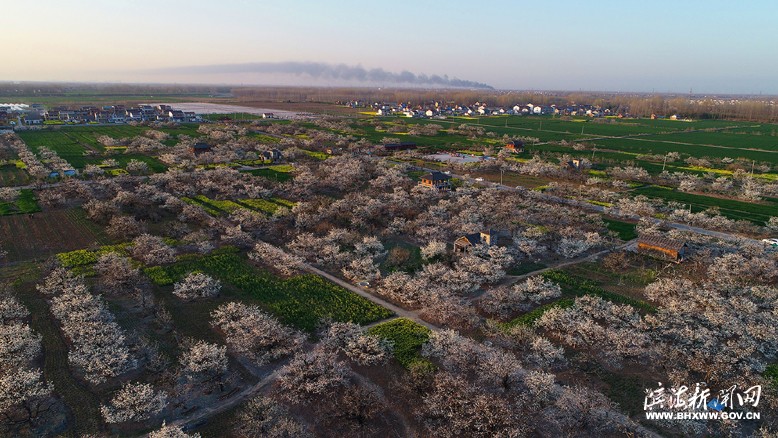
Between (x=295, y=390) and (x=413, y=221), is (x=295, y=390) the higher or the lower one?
the lower one

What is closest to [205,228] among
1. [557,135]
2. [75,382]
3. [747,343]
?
[75,382]

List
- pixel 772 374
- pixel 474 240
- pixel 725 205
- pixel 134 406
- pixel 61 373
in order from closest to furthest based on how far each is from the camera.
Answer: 1. pixel 134 406
2. pixel 61 373
3. pixel 772 374
4. pixel 474 240
5. pixel 725 205

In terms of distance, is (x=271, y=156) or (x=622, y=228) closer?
(x=622, y=228)

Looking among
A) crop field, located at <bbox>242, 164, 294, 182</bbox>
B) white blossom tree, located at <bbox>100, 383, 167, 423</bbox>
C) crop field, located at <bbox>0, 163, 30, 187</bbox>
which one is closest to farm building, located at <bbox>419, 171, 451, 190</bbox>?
crop field, located at <bbox>242, 164, 294, 182</bbox>

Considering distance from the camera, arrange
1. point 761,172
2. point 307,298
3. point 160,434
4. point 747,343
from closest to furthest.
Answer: point 160,434
point 747,343
point 307,298
point 761,172

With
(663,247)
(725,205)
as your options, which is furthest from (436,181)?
(725,205)

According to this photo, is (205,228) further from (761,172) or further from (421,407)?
(761,172)

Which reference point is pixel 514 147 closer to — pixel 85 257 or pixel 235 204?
pixel 235 204

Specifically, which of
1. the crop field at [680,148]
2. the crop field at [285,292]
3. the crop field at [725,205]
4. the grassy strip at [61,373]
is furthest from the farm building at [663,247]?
the crop field at [680,148]

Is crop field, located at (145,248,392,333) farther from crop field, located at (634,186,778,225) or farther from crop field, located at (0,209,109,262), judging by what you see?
crop field, located at (634,186,778,225)
